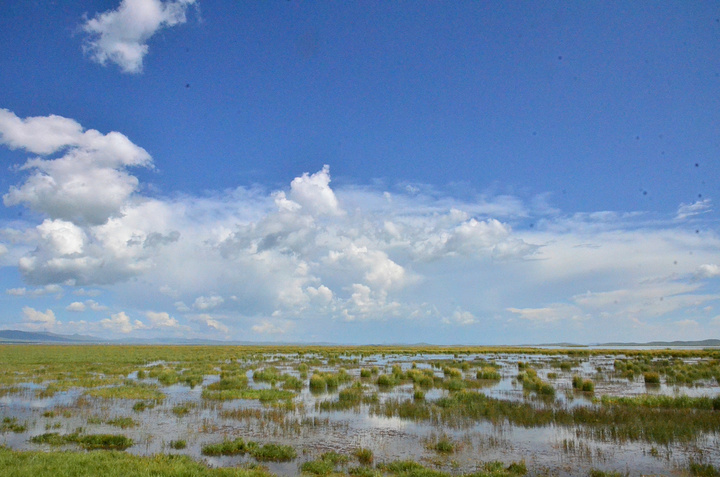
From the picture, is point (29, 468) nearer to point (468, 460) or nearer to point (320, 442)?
point (320, 442)

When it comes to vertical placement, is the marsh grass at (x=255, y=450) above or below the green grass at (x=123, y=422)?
above

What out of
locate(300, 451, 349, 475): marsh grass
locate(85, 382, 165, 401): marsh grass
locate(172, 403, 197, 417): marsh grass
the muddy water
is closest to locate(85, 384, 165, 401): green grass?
locate(85, 382, 165, 401): marsh grass

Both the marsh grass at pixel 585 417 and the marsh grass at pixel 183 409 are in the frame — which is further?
the marsh grass at pixel 183 409

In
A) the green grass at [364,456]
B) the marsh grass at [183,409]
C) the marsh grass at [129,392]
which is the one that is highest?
the green grass at [364,456]

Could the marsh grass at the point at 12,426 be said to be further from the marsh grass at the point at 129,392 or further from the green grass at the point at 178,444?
the marsh grass at the point at 129,392

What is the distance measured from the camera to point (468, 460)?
13.2 m

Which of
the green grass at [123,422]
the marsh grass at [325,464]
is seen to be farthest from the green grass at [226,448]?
the green grass at [123,422]

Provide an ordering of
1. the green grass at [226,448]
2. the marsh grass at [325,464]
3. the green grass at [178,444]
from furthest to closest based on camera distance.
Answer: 1. the green grass at [178,444]
2. the green grass at [226,448]
3. the marsh grass at [325,464]

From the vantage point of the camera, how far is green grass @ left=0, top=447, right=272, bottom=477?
1068 cm

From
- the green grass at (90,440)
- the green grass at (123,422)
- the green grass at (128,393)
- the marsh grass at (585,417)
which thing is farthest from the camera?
the green grass at (128,393)

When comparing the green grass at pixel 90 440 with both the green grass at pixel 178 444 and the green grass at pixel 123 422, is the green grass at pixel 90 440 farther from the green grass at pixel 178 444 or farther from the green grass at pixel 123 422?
the green grass at pixel 123 422

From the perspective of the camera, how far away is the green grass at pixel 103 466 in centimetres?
1068

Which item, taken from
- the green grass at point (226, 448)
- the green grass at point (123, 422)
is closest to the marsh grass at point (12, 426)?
the green grass at point (123, 422)

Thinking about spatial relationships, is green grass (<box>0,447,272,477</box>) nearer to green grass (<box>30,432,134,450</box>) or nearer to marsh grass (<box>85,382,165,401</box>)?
green grass (<box>30,432,134,450</box>)
